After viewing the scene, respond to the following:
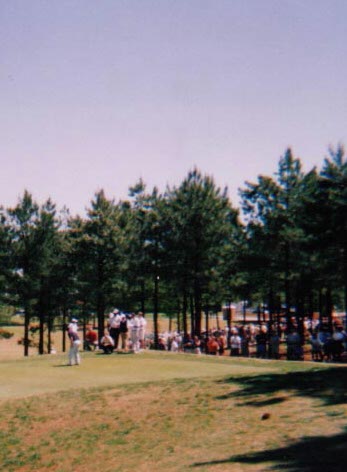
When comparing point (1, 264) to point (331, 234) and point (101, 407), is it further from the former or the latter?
point (101, 407)

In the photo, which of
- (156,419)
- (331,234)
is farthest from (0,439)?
(331,234)

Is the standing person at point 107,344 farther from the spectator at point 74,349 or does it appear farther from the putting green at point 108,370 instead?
the spectator at point 74,349

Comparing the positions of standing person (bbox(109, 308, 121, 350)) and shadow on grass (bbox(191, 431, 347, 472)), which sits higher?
standing person (bbox(109, 308, 121, 350))

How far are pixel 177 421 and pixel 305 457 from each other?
4.56 meters

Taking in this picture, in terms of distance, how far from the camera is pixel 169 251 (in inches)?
1853

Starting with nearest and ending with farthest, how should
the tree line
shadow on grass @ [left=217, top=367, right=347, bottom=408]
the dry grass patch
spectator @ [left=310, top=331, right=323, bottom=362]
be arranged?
the dry grass patch < shadow on grass @ [left=217, top=367, right=347, bottom=408] < spectator @ [left=310, top=331, right=323, bottom=362] < the tree line

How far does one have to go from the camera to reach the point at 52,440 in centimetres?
Answer: 1349

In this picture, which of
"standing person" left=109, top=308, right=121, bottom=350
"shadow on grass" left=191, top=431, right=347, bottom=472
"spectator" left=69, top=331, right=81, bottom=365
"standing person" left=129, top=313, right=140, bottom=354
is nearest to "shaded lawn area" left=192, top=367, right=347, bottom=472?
"shadow on grass" left=191, top=431, right=347, bottom=472

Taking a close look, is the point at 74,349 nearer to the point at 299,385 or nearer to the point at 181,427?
the point at 181,427

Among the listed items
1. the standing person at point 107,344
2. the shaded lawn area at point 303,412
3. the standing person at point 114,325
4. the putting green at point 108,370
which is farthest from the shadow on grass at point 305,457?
the standing person at point 114,325

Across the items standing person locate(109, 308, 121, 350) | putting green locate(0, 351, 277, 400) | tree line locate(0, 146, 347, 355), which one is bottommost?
putting green locate(0, 351, 277, 400)

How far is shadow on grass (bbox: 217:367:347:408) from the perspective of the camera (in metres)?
13.9

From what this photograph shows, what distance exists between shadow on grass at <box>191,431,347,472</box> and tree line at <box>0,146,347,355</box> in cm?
2570

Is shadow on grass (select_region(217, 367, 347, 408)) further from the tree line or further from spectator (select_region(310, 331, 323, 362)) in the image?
the tree line
